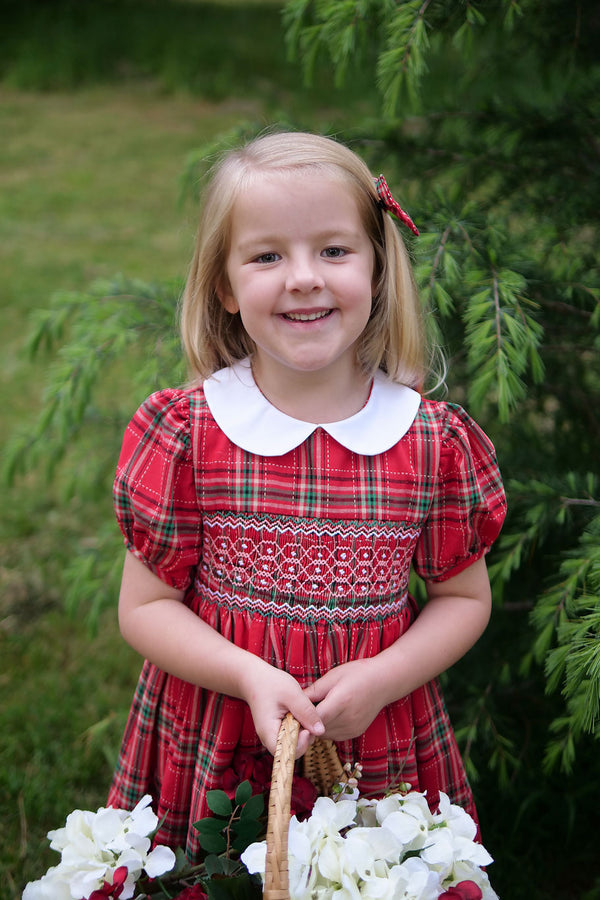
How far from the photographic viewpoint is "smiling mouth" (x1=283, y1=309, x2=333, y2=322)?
4.73ft

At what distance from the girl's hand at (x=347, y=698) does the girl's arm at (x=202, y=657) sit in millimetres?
51

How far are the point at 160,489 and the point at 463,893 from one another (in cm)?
75

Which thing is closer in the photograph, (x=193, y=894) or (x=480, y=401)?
(x=193, y=894)

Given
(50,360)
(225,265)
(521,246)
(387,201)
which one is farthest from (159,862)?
(50,360)

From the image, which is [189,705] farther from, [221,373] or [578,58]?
[578,58]

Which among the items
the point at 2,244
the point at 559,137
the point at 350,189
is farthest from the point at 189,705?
the point at 2,244

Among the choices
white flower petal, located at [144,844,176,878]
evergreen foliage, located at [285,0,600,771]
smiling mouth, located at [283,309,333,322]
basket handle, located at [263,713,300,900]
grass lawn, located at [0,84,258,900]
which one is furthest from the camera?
grass lawn, located at [0,84,258,900]

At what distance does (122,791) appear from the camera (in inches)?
66.3

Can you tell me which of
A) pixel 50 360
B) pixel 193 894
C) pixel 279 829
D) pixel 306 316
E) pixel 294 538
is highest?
pixel 306 316

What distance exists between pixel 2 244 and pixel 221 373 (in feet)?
17.7

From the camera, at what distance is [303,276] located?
54.6 inches

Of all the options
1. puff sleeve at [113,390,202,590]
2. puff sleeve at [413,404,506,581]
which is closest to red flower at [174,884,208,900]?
puff sleeve at [113,390,202,590]

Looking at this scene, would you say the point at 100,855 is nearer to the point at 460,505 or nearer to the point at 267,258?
the point at 460,505

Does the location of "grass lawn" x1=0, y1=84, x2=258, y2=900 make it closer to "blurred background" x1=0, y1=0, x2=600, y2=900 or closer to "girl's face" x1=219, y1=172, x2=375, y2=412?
"blurred background" x1=0, y1=0, x2=600, y2=900
